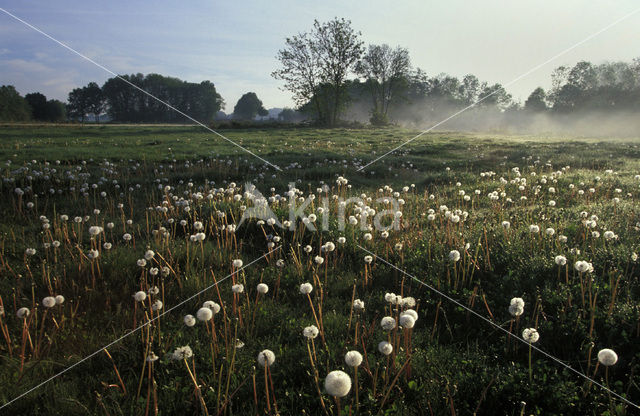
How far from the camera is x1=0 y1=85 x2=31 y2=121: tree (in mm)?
9695

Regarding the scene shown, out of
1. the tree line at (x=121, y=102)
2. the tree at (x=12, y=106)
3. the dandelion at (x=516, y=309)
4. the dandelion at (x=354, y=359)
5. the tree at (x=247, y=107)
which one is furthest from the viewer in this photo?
the tree at (x=247, y=107)

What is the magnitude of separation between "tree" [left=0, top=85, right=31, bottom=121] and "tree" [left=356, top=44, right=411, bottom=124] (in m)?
59.1

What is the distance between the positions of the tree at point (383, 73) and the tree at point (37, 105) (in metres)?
57.1

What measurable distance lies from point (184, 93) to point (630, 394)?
19.1m

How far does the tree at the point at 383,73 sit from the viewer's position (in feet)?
228

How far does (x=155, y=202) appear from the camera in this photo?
746 centimetres

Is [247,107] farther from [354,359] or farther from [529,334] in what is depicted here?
[354,359]

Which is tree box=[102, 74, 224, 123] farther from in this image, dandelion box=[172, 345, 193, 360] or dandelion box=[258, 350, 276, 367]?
dandelion box=[258, 350, 276, 367]

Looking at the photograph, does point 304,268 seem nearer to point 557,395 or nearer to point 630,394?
point 557,395

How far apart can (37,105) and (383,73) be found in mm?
68159

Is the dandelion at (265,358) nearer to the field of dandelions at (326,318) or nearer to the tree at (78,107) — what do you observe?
the field of dandelions at (326,318)

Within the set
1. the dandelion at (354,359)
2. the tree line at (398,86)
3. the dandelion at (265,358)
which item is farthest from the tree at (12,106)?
the tree line at (398,86)

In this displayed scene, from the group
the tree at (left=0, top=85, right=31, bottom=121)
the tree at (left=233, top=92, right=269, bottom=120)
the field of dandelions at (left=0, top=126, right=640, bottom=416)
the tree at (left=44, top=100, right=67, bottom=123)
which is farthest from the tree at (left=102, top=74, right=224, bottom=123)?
the tree at (left=233, top=92, right=269, bottom=120)

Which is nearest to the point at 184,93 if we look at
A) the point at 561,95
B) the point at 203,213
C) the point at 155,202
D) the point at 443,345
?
the point at 155,202
